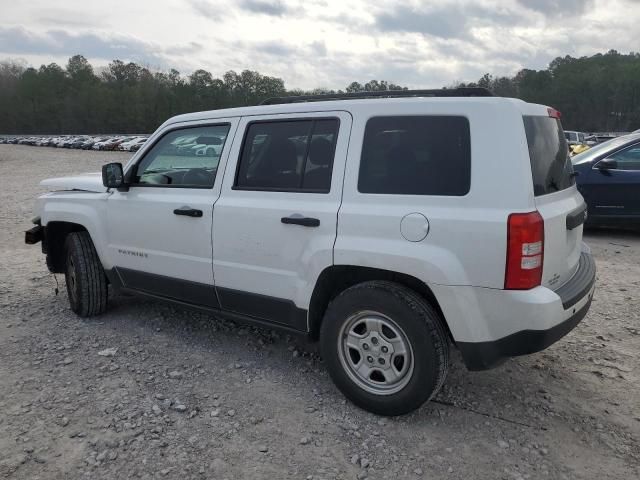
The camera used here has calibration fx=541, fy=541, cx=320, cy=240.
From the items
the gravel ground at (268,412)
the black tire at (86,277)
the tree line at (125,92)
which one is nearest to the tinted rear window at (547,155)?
the gravel ground at (268,412)

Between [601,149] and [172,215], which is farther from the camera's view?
[601,149]

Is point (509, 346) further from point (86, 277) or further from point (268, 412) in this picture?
point (86, 277)

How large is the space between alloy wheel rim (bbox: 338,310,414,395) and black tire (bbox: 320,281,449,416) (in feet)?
0.06

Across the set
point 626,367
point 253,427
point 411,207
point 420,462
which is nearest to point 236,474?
point 253,427

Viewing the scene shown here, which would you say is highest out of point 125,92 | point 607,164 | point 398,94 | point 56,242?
point 125,92

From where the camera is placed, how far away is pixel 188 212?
392 centimetres

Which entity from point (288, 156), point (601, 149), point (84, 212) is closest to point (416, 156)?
point (288, 156)

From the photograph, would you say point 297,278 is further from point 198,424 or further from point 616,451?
point 616,451

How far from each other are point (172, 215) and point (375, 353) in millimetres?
1871

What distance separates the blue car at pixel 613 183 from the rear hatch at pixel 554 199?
4.92m

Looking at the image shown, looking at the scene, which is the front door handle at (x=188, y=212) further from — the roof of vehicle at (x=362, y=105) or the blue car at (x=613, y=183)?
the blue car at (x=613, y=183)

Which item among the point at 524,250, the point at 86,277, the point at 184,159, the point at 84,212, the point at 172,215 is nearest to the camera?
the point at 524,250

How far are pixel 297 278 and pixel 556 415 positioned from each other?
1.81m

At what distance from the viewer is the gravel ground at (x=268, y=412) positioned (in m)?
2.88
